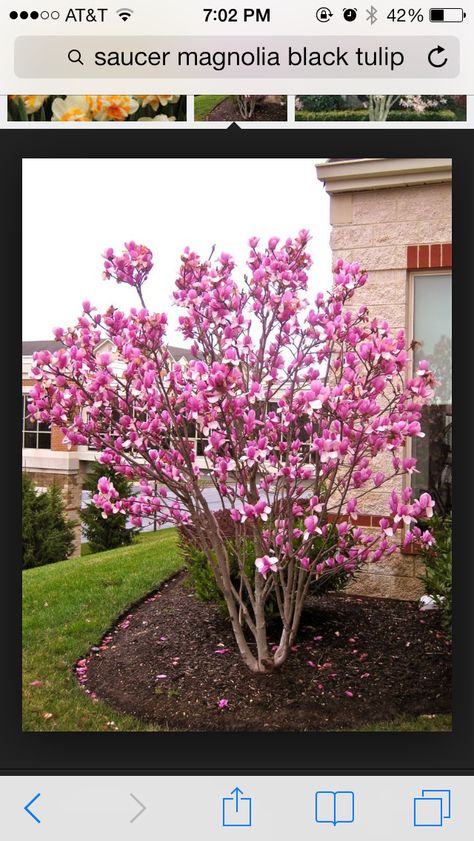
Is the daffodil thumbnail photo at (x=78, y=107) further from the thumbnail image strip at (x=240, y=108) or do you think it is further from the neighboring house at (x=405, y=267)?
the neighboring house at (x=405, y=267)

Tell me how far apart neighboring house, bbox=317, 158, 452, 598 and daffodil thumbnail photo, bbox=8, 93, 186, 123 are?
2.42 meters

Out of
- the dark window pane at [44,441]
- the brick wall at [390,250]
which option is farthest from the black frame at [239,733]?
A: the dark window pane at [44,441]

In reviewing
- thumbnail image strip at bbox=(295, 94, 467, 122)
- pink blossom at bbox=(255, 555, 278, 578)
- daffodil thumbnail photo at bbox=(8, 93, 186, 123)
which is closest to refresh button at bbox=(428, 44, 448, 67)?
thumbnail image strip at bbox=(295, 94, 467, 122)

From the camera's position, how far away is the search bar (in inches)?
81.0

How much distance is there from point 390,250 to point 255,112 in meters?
2.40

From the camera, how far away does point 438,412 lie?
4.21 m

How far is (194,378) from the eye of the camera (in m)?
2.68

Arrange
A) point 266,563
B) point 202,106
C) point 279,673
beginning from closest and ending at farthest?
point 202,106
point 266,563
point 279,673
